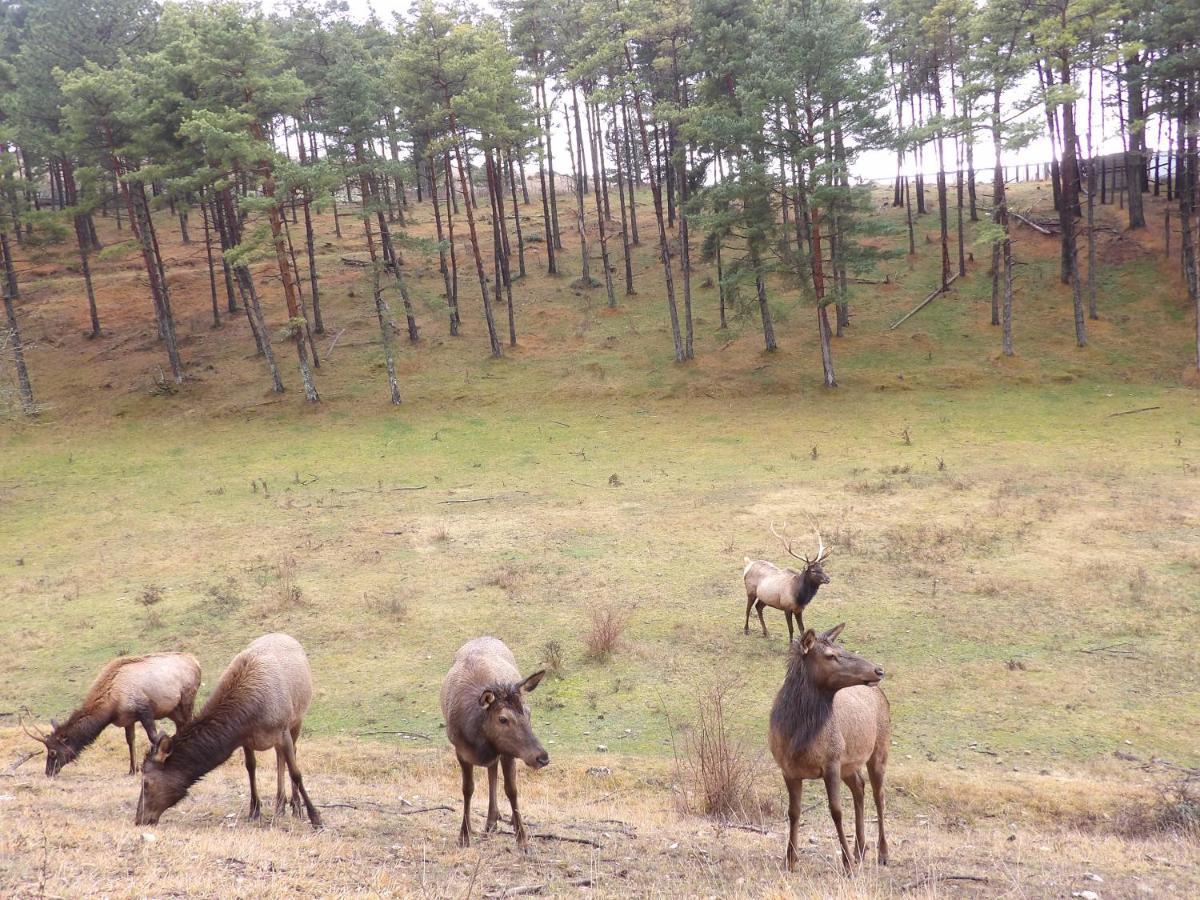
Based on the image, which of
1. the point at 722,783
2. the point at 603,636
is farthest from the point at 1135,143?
the point at 722,783

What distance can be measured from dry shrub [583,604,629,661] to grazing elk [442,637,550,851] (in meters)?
5.05

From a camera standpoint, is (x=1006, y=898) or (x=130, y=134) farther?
(x=130, y=134)

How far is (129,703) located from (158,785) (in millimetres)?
3139

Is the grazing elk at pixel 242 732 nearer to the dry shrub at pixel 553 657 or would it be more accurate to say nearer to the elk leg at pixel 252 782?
the elk leg at pixel 252 782

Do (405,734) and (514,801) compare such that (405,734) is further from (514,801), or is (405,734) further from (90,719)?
(514,801)

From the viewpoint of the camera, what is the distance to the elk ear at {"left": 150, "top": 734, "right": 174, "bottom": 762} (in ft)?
26.2

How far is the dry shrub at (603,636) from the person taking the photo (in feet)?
45.1

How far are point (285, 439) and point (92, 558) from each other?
1364 cm

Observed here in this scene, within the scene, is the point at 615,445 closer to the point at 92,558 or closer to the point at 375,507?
the point at 375,507

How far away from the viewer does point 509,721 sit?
7.59 meters

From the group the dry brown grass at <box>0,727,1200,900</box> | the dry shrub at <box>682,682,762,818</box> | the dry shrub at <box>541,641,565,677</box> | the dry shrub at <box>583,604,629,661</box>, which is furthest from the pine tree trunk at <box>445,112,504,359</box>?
the dry shrub at <box>682,682,762,818</box>

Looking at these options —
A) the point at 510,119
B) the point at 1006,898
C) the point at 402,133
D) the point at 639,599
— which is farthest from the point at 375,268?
the point at 1006,898

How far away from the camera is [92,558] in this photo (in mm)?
21141

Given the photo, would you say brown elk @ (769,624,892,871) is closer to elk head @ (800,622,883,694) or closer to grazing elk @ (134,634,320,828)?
elk head @ (800,622,883,694)
